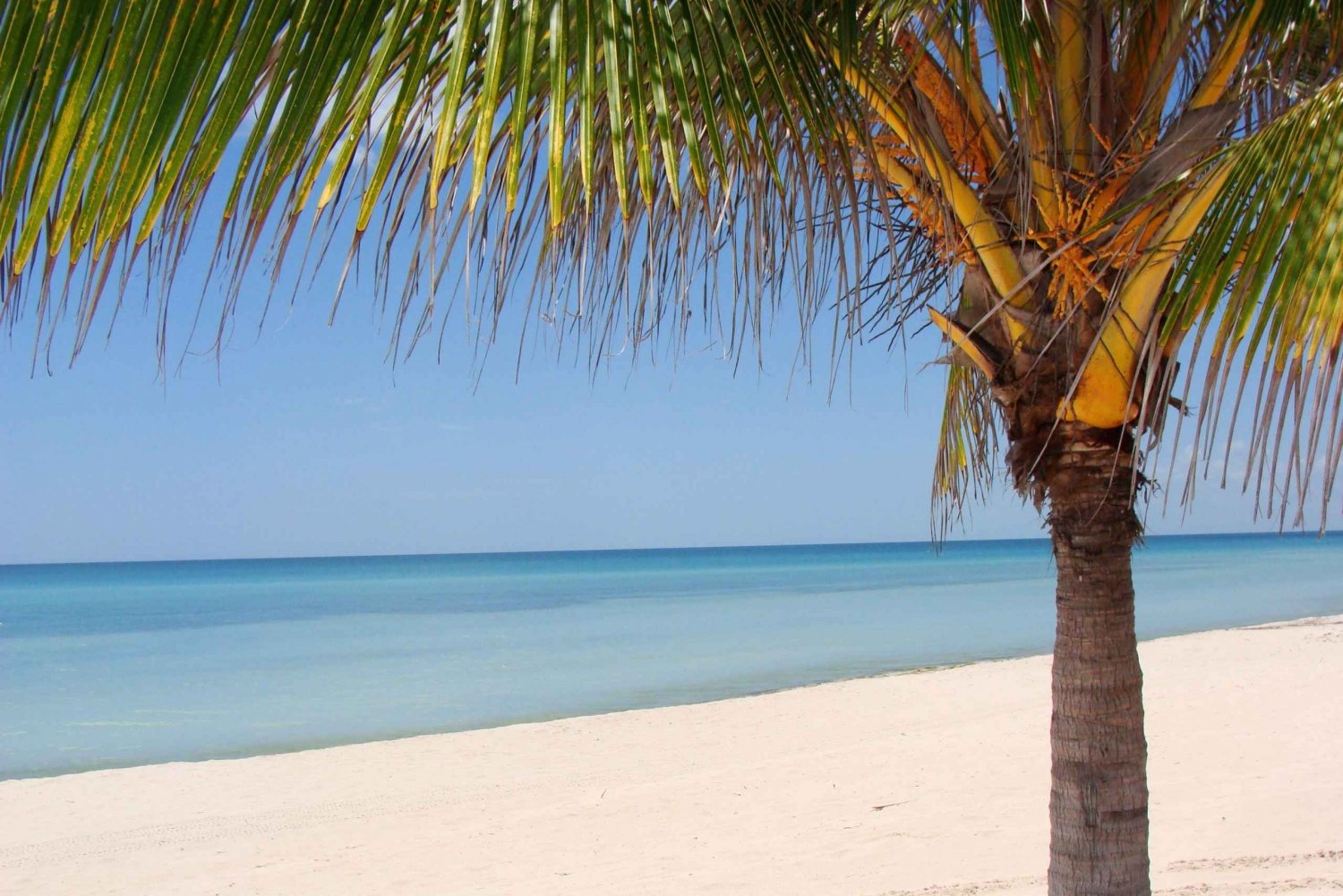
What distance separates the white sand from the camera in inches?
196

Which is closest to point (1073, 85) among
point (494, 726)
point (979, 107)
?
point (979, 107)

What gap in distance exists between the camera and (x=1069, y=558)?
7.86ft

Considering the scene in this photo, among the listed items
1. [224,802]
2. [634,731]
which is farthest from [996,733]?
[224,802]

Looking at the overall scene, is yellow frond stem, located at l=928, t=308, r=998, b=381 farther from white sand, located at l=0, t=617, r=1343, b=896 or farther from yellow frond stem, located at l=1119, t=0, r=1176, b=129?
white sand, located at l=0, t=617, r=1343, b=896

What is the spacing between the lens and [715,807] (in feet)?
21.2

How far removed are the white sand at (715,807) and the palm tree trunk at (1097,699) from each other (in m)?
2.21

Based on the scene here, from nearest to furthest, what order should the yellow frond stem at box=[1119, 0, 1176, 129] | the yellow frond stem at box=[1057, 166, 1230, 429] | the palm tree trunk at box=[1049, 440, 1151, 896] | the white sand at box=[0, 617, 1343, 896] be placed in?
the yellow frond stem at box=[1057, 166, 1230, 429] → the yellow frond stem at box=[1119, 0, 1176, 129] → the palm tree trunk at box=[1049, 440, 1151, 896] → the white sand at box=[0, 617, 1343, 896]

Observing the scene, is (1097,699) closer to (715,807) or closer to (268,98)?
(268,98)

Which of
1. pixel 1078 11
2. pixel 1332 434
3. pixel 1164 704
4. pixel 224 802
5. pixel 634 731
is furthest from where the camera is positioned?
pixel 634 731

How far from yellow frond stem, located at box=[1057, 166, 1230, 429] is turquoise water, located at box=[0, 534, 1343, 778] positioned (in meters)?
0.38

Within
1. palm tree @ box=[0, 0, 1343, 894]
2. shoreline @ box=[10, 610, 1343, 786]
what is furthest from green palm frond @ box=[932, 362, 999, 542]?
shoreline @ box=[10, 610, 1343, 786]

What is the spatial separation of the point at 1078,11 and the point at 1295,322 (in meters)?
1.09

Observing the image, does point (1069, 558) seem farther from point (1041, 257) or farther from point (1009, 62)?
point (1009, 62)

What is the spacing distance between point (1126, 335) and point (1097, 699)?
820 millimetres
